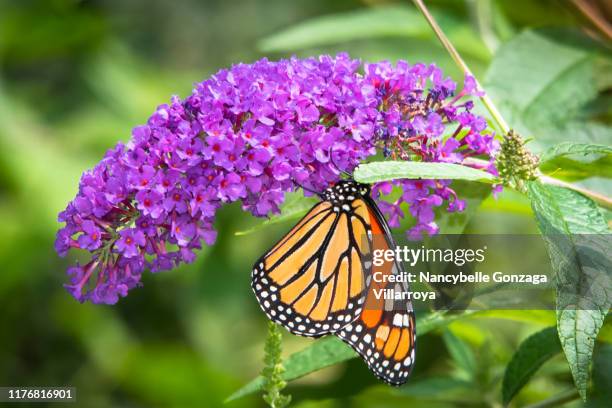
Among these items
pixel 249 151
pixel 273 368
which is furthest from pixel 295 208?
pixel 273 368

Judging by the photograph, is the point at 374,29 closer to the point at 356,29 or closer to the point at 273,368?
the point at 356,29

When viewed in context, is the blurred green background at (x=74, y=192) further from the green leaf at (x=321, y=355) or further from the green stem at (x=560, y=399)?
the green leaf at (x=321, y=355)

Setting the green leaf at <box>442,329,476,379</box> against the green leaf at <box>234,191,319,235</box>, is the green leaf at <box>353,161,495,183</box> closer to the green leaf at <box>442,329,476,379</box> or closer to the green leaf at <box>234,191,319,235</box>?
the green leaf at <box>234,191,319,235</box>

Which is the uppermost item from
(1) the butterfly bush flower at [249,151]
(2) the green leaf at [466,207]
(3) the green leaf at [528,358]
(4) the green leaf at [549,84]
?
(4) the green leaf at [549,84]

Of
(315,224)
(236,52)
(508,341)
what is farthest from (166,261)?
(236,52)

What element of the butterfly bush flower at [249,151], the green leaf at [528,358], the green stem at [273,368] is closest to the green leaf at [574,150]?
Result: the butterfly bush flower at [249,151]
